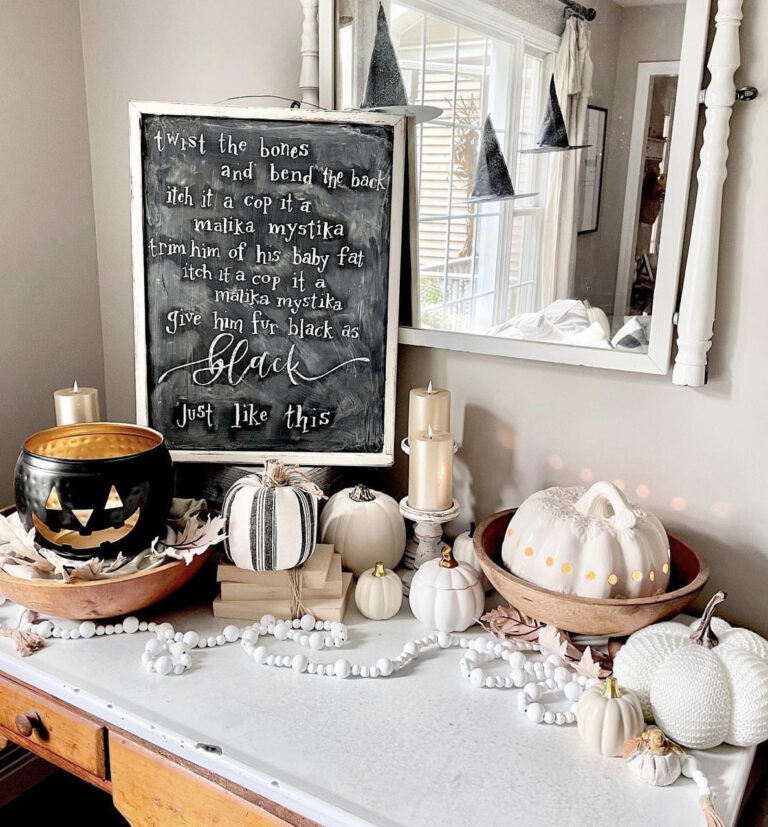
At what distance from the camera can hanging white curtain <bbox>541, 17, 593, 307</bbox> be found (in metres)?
1.14

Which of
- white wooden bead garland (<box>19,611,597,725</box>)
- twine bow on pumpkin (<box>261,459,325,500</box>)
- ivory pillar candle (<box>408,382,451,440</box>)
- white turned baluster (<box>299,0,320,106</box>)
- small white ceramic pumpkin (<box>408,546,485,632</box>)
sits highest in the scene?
white turned baluster (<box>299,0,320,106</box>)

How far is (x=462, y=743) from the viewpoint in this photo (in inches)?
37.3

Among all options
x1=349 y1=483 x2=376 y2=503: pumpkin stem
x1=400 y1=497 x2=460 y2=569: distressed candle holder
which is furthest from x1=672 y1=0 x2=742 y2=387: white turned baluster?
x1=349 y1=483 x2=376 y2=503: pumpkin stem

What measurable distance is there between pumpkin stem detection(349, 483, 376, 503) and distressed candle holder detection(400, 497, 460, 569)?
5 centimetres

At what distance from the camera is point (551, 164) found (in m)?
1.19

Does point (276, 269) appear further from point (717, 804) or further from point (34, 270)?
point (717, 804)

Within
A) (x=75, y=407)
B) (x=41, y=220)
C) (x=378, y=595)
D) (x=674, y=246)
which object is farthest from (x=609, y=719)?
(x=41, y=220)

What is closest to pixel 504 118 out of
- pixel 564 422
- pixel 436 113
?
pixel 436 113

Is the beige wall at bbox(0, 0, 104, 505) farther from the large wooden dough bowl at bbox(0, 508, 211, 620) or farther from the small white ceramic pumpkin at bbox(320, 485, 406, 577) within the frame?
the small white ceramic pumpkin at bbox(320, 485, 406, 577)

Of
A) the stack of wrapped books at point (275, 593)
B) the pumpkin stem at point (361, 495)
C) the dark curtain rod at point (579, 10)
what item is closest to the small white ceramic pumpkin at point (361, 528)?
the pumpkin stem at point (361, 495)

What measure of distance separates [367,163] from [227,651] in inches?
30.4

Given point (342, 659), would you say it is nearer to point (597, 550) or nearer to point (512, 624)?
point (512, 624)

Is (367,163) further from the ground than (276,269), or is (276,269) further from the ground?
(367,163)

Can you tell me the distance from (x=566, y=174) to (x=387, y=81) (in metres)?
0.34
